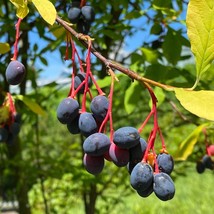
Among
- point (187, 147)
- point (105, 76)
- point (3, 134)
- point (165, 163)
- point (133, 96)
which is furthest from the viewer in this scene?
point (105, 76)

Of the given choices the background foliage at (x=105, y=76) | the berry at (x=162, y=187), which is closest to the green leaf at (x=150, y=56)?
the background foliage at (x=105, y=76)

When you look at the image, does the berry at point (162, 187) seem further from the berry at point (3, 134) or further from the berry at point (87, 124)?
the berry at point (3, 134)

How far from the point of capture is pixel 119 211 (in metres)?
4.15

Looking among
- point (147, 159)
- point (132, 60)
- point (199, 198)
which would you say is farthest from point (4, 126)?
point (199, 198)

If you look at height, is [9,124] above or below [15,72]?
below

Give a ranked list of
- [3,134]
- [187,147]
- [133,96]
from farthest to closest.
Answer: [133,96]
[187,147]
[3,134]

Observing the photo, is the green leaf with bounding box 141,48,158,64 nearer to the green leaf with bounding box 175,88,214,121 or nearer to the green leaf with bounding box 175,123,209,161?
the green leaf with bounding box 175,123,209,161

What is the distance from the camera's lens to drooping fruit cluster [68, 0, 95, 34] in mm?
1109

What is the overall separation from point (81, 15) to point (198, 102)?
58 cm

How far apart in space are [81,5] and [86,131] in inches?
18.2

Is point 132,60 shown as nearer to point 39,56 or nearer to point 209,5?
point 39,56

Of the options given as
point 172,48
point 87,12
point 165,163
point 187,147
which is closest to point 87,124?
point 165,163

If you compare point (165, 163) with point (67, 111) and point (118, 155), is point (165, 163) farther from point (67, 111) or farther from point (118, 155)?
point (67, 111)

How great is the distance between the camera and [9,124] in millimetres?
1295
